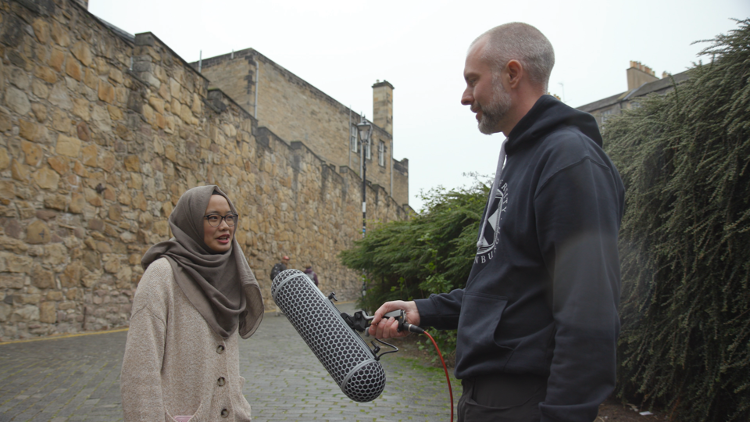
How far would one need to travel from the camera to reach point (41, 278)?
7918mm

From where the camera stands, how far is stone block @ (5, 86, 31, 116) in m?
7.63

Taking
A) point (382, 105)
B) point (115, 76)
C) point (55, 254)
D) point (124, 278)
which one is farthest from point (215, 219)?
point (382, 105)

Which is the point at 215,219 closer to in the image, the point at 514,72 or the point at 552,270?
the point at 514,72

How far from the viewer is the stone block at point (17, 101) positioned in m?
7.63

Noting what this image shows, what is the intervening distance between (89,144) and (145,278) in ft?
26.1

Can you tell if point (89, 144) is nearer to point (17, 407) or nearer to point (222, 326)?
point (17, 407)

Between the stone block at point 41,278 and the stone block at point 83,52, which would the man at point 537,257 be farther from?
the stone block at point 83,52

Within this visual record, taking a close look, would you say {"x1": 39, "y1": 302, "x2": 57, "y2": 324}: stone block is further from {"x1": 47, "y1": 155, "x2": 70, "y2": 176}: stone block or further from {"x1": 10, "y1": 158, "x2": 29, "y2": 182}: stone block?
{"x1": 47, "y1": 155, "x2": 70, "y2": 176}: stone block

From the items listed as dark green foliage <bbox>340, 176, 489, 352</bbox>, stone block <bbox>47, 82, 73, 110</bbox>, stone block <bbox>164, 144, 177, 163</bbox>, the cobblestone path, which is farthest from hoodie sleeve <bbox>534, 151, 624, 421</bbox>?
stone block <bbox>164, 144, 177, 163</bbox>

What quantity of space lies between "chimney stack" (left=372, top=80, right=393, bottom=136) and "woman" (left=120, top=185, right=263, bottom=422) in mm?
34252

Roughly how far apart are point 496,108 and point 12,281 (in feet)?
26.4

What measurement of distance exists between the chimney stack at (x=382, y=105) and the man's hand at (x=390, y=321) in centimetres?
3487

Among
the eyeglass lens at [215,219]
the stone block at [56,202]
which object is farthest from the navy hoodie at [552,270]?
the stone block at [56,202]

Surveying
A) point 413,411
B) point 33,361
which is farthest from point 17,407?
point 413,411
